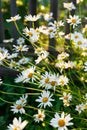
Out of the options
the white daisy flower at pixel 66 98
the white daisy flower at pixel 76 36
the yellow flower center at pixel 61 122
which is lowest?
the yellow flower center at pixel 61 122

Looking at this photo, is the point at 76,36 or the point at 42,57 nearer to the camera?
the point at 42,57

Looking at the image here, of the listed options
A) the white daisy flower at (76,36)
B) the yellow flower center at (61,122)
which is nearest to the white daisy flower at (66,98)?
the yellow flower center at (61,122)

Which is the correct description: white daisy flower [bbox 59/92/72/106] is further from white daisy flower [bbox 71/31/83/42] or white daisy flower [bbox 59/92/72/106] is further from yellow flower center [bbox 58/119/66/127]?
white daisy flower [bbox 71/31/83/42]

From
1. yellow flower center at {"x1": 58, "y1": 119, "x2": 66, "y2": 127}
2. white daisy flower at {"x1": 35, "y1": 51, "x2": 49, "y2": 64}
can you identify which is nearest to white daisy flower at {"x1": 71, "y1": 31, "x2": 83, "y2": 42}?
white daisy flower at {"x1": 35, "y1": 51, "x2": 49, "y2": 64}

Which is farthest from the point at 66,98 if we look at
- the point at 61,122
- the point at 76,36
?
the point at 76,36

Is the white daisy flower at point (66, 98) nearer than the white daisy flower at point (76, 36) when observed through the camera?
Yes

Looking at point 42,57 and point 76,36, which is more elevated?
point 76,36

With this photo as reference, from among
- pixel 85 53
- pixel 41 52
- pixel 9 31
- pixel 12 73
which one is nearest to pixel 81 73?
pixel 85 53

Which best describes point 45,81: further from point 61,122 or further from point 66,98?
point 61,122

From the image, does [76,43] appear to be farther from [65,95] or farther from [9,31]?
[9,31]

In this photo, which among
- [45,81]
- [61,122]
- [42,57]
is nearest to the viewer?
[61,122]

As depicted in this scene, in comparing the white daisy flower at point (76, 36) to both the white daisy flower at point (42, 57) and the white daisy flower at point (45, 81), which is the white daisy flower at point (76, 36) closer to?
the white daisy flower at point (42, 57)
